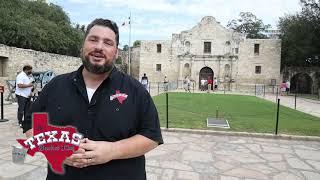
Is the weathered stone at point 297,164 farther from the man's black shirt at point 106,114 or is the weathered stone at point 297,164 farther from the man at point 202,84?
the man at point 202,84

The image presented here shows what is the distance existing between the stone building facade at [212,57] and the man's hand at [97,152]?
38665 millimetres

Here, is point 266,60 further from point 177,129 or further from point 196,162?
point 196,162

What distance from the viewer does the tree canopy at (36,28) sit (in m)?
25.0

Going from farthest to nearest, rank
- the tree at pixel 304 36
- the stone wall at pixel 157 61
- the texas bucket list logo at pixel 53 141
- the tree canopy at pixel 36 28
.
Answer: the stone wall at pixel 157 61
the tree at pixel 304 36
the tree canopy at pixel 36 28
the texas bucket list logo at pixel 53 141

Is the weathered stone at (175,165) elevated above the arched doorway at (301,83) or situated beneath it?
situated beneath

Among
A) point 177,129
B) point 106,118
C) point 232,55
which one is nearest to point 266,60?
point 232,55

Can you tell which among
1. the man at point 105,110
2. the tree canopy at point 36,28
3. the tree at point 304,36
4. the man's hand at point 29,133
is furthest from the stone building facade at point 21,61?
the tree at point 304,36

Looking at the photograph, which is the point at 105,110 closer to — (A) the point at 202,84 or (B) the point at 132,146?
(B) the point at 132,146

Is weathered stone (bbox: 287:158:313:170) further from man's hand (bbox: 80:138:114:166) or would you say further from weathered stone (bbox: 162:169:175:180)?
man's hand (bbox: 80:138:114:166)

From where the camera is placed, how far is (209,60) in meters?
41.2

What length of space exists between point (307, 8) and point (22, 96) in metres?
31.7

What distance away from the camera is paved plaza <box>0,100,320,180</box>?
5.16m

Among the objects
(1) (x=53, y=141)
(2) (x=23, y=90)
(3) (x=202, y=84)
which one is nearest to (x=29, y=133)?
(1) (x=53, y=141)

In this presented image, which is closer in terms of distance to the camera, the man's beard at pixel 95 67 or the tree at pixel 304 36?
the man's beard at pixel 95 67
